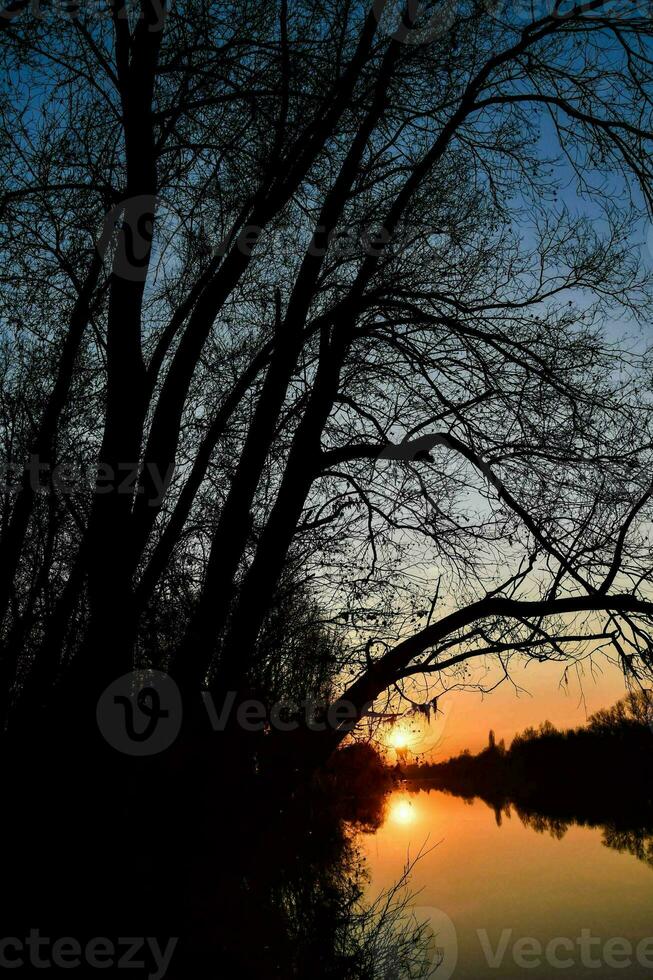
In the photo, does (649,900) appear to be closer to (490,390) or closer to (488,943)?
(488,943)

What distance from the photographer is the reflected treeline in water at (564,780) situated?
33.0 metres

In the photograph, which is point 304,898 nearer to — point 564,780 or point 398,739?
point 398,739

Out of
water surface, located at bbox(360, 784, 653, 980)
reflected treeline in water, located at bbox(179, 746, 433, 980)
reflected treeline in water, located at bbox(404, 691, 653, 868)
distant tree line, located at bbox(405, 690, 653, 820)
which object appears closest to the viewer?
reflected treeline in water, located at bbox(179, 746, 433, 980)

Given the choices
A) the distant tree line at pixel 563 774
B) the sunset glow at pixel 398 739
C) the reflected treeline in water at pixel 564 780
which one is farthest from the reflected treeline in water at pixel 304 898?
the distant tree line at pixel 563 774

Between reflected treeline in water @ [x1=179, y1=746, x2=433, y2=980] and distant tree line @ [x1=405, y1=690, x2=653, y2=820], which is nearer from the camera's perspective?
reflected treeline in water @ [x1=179, y1=746, x2=433, y2=980]

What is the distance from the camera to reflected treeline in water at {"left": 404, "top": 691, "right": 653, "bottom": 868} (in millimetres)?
33031

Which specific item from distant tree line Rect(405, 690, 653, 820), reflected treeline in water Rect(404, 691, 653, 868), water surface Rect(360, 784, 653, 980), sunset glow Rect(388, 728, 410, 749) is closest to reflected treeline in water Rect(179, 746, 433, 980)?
water surface Rect(360, 784, 653, 980)

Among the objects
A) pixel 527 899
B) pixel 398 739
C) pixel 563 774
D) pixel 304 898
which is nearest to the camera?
pixel 398 739

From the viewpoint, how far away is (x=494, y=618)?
586 cm

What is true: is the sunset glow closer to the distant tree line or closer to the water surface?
the water surface

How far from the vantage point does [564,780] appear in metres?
40.1

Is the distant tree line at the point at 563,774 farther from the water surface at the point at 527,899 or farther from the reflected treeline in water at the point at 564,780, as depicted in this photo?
the water surface at the point at 527,899

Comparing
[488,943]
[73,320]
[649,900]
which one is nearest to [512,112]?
[73,320]

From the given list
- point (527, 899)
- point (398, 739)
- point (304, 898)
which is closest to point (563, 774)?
point (527, 899)
